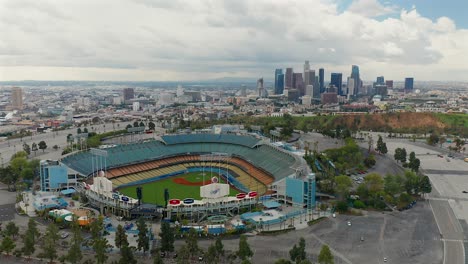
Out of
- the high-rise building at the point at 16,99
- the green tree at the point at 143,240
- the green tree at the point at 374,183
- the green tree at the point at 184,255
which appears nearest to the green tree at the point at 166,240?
the green tree at the point at 143,240

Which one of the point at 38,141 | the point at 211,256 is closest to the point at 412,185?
the point at 211,256

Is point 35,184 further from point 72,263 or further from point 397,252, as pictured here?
point 397,252

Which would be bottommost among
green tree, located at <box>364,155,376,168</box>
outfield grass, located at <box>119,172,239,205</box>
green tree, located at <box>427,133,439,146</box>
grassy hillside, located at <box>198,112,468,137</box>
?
outfield grass, located at <box>119,172,239,205</box>

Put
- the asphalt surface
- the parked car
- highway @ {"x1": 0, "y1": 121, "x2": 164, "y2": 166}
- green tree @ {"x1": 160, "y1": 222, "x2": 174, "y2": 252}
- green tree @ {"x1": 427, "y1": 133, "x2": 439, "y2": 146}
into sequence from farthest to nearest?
green tree @ {"x1": 427, "y1": 133, "x2": 439, "y2": 146} < highway @ {"x1": 0, "y1": 121, "x2": 164, "y2": 166} < the parked car < the asphalt surface < green tree @ {"x1": 160, "y1": 222, "x2": 174, "y2": 252}

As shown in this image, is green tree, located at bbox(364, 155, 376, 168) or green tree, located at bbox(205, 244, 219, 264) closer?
green tree, located at bbox(205, 244, 219, 264)

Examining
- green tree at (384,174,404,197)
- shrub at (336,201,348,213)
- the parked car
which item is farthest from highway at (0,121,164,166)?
green tree at (384,174,404,197)

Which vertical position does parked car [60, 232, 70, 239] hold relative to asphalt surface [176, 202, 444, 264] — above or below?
below

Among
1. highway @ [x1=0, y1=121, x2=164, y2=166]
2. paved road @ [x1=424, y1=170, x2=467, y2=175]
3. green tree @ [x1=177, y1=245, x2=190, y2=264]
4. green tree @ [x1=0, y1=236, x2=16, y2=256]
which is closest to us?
green tree @ [x1=177, y1=245, x2=190, y2=264]

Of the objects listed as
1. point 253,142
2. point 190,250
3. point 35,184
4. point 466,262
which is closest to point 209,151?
point 253,142

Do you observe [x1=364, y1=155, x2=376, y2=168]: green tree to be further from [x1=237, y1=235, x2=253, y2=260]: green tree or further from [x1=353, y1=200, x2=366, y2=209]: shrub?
[x1=237, y1=235, x2=253, y2=260]: green tree

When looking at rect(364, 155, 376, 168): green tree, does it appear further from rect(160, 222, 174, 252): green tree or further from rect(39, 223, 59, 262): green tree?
rect(39, 223, 59, 262): green tree
